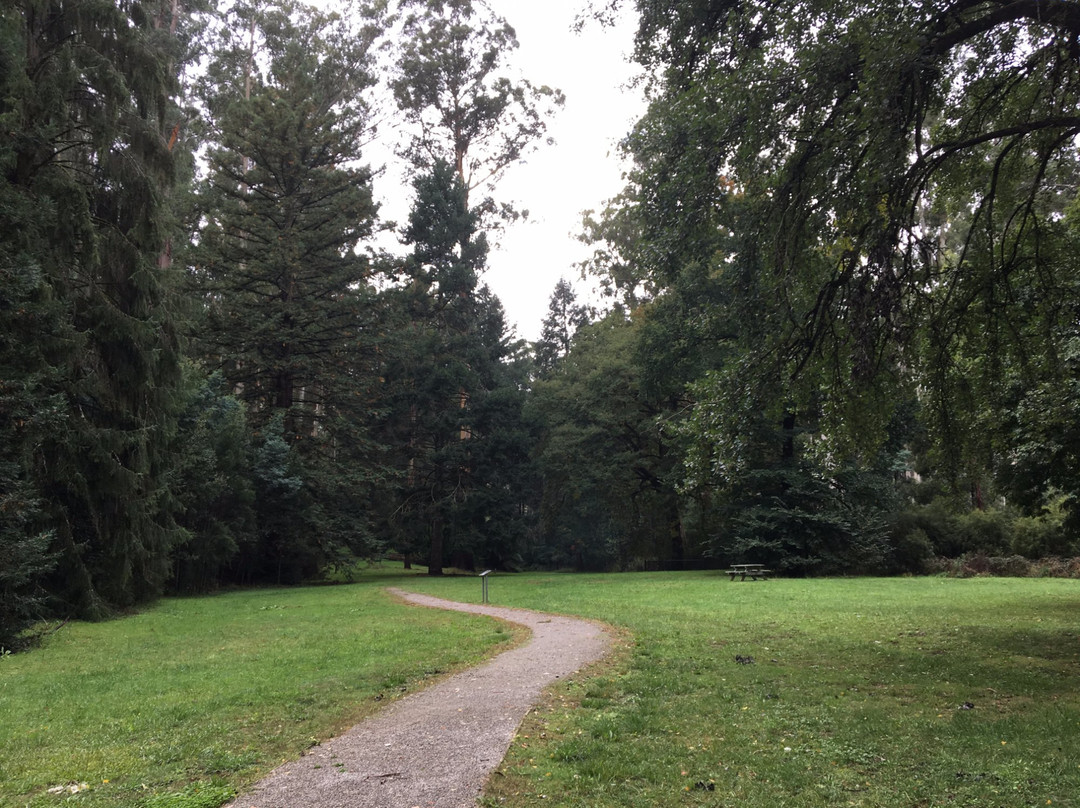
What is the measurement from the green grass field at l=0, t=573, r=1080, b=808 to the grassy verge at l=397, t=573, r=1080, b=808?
2 cm

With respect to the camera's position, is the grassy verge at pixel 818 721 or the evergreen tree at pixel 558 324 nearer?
the grassy verge at pixel 818 721

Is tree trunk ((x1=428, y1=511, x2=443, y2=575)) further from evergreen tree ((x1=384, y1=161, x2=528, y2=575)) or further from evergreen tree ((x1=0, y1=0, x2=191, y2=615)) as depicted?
evergreen tree ((x1=0, y1=0, x2=191, y2=615))

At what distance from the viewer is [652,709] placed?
20.4 feet

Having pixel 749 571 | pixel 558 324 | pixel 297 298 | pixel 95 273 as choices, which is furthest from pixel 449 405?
pixel 558 324

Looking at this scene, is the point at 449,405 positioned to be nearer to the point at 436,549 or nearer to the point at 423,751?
the point at 436,549

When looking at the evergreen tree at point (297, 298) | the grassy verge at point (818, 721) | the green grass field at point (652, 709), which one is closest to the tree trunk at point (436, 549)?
the evergreen tree at point (297, 298)

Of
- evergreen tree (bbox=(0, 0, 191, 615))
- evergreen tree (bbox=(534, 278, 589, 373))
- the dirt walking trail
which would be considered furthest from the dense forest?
evergreen tree (bbox=(534, 278, 589, 373))

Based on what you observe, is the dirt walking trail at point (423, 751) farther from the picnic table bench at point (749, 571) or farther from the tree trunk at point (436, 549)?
the tree trunk at point (436, 549)

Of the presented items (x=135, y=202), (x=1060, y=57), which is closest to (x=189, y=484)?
(x=135, y=202)

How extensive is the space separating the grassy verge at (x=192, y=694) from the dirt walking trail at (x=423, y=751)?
1.04 ft

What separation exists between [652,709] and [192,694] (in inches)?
189

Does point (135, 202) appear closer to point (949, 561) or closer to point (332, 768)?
point (332, 768)

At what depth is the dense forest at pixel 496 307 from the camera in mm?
7898

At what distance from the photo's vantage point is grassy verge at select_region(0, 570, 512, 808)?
187 inches
